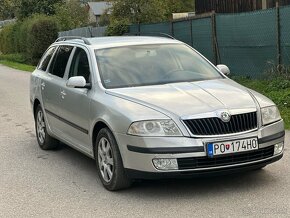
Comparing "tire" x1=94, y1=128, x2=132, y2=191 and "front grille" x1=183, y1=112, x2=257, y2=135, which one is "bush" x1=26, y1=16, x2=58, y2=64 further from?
"front grille" x1=183, y1=112, x2=257, y2=135

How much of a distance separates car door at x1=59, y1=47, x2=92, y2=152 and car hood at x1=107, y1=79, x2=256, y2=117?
46 centimetres

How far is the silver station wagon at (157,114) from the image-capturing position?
199 inches

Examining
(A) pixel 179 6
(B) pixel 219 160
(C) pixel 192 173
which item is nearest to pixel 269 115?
(B) pixel 219 160

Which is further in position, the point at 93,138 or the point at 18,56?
Answer: the point at 18,56

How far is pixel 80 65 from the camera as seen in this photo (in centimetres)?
667

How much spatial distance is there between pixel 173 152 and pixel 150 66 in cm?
157

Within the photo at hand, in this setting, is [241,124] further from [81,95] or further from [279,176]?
[81,95]

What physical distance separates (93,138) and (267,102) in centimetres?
188

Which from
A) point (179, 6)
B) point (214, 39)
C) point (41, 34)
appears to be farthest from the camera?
point (179, 6)

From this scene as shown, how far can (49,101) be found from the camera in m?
7.37

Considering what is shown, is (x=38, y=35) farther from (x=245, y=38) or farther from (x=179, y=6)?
(x=179, y=6)

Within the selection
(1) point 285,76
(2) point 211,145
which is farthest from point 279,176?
(1) point 285,76

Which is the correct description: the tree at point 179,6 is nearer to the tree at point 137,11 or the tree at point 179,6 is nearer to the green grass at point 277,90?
the tree at point 137,11

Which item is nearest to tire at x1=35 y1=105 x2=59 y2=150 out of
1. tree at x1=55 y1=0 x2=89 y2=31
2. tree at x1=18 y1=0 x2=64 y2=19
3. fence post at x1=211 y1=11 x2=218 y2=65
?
fence post at x1=211 y1=11 x2=218 y2=65
